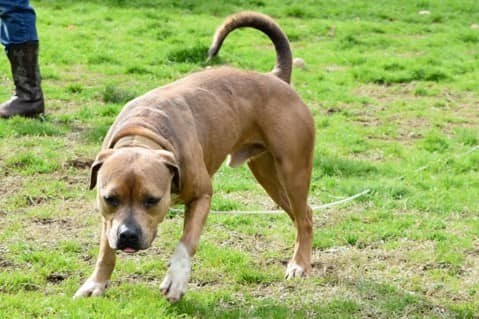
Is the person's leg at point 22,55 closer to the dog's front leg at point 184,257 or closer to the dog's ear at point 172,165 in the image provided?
the dog's front leg at point 184,257

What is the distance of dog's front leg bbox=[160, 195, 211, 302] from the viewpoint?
4.73 metres

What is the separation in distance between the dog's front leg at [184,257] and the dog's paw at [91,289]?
1.53 ft

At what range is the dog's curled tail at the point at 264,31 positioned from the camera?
6.18m

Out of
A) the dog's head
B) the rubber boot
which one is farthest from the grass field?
the dog's head

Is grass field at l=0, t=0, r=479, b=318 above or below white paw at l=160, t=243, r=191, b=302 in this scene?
below

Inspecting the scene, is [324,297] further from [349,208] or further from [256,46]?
[256,46]

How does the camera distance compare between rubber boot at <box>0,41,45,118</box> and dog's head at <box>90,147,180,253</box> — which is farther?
rubber boot at <box>0,41,45,118</box>

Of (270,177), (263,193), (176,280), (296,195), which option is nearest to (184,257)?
(176,280)

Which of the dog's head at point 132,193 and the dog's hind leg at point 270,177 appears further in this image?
the dog's hind leg at point 270,177

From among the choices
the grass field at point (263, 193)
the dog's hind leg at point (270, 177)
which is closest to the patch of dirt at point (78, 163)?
the grass field at point (263, 193)

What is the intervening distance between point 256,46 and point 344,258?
23.8ft

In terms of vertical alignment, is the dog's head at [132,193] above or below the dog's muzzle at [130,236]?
above

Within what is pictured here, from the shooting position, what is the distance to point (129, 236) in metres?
4.46

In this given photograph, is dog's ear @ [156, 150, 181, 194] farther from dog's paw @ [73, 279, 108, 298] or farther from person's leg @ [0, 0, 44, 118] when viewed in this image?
person's leg @ [0, 0, 44, 118]
